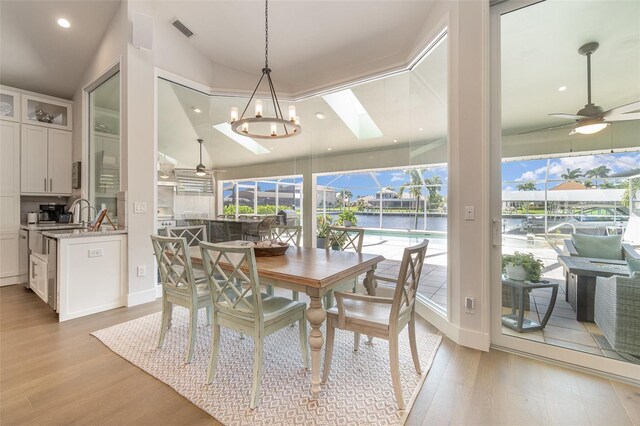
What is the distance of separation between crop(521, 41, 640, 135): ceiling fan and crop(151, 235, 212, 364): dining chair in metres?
3.19

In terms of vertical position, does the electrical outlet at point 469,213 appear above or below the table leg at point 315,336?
above

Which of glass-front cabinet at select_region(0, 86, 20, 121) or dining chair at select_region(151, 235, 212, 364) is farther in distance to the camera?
glass-front cabinet at select_region(0, 86, 20, 121)

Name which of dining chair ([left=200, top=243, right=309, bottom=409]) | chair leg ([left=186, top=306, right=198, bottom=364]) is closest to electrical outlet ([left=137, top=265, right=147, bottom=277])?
chair leg ([left=186, top=306, right=198, bottom=364])

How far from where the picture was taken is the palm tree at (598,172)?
2152 millimetres

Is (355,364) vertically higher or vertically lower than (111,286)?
lower

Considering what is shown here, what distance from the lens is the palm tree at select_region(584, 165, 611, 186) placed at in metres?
2.15

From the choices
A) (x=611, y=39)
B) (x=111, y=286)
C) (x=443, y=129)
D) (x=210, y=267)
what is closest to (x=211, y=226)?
(x=111, y=286)

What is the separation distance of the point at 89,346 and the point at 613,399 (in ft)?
13.0

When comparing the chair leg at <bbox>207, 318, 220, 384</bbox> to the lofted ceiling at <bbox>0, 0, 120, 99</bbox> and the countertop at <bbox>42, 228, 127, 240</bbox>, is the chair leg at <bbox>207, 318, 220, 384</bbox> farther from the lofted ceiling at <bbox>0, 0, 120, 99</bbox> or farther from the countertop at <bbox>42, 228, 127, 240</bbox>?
the lofted ceiling at <bbox>0, 0, 120, 99</bbox>

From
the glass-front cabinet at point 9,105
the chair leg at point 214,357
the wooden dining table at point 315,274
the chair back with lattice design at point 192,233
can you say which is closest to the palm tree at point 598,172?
the wooden dining table at point 315,274

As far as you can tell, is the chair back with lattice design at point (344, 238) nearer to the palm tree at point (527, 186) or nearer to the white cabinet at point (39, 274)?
the palm tree at point (527, 186)

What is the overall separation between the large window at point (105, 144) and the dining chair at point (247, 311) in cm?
281

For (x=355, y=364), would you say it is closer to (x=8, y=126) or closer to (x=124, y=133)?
(x=124, y=133)

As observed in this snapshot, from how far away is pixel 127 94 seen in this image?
3.42 metres
